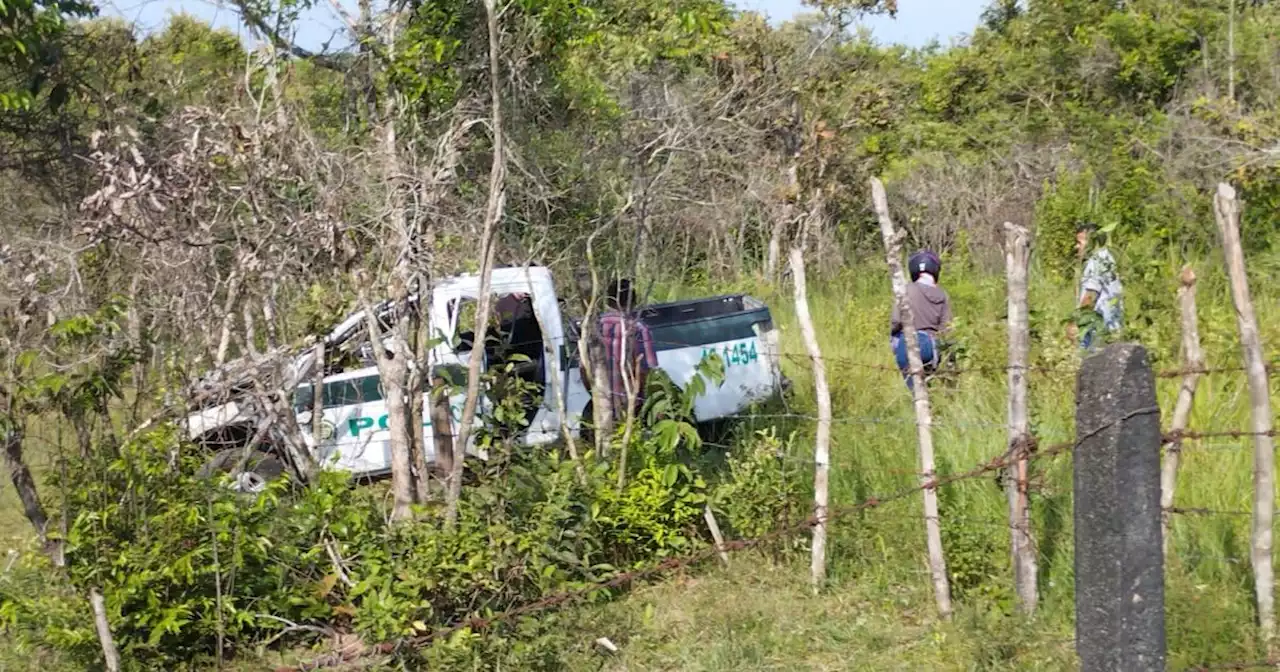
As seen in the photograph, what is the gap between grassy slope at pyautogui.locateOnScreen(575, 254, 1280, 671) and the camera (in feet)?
14.1

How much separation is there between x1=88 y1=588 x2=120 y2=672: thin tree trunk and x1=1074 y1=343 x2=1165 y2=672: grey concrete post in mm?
3485

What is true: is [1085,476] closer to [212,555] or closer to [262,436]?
[212,555]

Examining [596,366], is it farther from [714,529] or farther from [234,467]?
[234,467]

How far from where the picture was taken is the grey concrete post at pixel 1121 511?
2.80 m

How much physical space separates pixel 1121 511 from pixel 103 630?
364 cm

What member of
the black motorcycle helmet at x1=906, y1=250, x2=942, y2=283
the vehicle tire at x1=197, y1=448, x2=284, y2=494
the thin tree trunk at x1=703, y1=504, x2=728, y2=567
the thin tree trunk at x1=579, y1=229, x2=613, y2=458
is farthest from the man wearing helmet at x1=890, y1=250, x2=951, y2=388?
the vehicle tire at x1=197, y1=448, x2=284, y2=494

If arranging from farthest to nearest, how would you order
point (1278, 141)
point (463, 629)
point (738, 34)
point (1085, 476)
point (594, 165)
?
point (738, 34)
point (1278, 141)
point (594, 165)
point (463, 629)
point (1085, 476)

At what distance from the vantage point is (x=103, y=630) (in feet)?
14.8

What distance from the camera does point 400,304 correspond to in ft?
17.6

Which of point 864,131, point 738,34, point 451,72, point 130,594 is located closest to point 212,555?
point 130,594

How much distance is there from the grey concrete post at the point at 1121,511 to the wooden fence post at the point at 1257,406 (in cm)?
108

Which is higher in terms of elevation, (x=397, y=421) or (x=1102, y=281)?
(x=1102, y=281)

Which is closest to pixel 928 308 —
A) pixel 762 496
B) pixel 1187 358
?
pixel 762 496

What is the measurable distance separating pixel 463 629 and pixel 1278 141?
922cm
